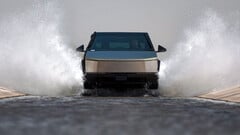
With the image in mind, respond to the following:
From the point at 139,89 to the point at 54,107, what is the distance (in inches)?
177

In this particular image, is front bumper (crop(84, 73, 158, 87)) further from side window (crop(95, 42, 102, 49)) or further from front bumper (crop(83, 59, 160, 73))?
side window (crop(95, 42, 102, 49))

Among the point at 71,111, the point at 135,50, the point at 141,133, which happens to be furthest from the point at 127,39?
the point at 141,133

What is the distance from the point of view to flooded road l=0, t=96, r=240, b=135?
268 inches

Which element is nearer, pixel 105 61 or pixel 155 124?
pixel 155 124

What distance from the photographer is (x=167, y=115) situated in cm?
893

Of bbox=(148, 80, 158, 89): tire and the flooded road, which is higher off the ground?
bbox=(148, 80, 158, 89): tire

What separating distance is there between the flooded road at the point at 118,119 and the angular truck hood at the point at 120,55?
275 centimetres

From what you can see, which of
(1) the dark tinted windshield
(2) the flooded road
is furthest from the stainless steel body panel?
(2) the flooded road

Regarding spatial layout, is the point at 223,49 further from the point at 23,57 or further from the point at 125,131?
the point at 125,131

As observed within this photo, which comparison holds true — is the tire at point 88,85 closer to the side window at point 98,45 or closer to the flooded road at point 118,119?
the side window at point 98,45

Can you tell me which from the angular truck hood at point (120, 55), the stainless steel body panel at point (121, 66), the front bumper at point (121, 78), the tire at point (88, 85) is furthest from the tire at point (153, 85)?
the tire at point (88, 85)

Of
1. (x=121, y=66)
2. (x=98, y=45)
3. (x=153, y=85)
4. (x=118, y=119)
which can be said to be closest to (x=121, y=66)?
(x=121, y=66)

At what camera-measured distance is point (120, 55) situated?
45.0 ft

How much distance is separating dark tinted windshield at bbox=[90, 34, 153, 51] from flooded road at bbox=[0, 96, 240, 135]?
3540 millimetres
